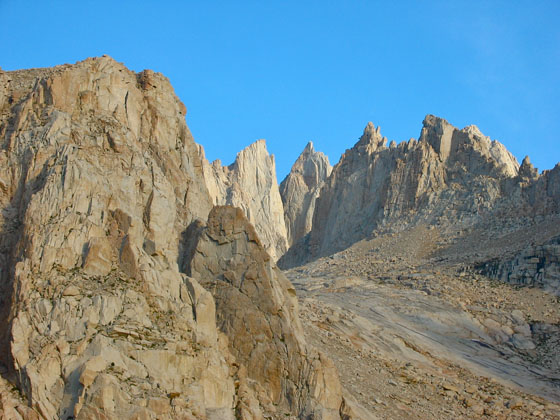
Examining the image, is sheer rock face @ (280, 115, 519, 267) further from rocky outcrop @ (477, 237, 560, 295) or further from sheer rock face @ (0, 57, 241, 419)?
sheer rock face @ (0, 57, 241, 419)

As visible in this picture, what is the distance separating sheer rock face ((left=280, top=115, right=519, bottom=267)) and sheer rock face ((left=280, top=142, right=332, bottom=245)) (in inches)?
1498

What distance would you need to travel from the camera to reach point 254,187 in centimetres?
15088

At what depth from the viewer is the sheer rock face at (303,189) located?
491ft

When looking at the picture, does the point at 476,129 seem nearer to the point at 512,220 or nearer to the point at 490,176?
the point at 490,176

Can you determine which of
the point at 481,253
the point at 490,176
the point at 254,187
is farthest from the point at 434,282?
the point at 254,187

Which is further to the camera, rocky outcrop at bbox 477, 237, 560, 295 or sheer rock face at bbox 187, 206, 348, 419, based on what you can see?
rocky outcrop at bbox 477, 237, 560, 295

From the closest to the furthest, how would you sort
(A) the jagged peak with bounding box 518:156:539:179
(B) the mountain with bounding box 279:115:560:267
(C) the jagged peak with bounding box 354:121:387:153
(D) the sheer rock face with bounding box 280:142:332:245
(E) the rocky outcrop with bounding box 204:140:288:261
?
(B) the mountain with bounding box 279:115:560:267 < (A) the jagged peak with bounding box 518:156:539:179 < (C) the jagged peak with bounding box 354:121:387:153 < (E) the rocky outcrop with bounding box 204:140:288:261 < (D) the sheer rock face with bounding box 280:142:332:245

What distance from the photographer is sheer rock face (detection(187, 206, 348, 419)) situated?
3069cm

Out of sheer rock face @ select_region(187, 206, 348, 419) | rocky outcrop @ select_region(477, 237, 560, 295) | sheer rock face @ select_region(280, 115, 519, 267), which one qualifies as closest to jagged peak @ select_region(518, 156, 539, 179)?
sheer rock face @ select_region(280, 115, 519, 267)

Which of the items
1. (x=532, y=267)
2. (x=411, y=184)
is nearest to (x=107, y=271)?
(x=532, y=267)

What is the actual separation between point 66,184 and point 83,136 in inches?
143

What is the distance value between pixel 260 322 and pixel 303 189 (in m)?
125

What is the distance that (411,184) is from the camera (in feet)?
299

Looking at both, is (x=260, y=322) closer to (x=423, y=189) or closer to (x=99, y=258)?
(x=99, y=258)
